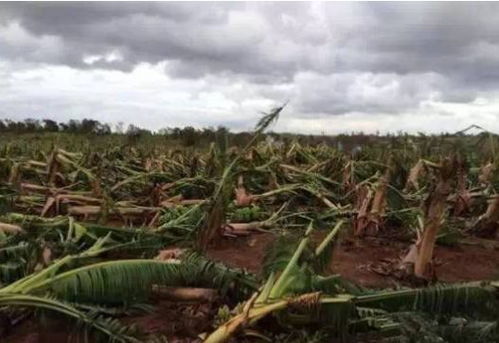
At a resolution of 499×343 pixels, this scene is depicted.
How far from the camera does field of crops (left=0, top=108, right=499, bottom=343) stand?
9.58 ft

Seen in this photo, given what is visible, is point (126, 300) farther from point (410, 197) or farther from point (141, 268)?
point (410, 197)

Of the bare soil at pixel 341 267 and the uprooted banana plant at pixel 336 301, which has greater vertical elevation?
the uprooted banana plant at pixel 336 301

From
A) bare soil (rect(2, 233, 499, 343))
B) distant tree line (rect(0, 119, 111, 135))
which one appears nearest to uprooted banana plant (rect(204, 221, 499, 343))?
bare soil (rect(2, 233, 499, 343))

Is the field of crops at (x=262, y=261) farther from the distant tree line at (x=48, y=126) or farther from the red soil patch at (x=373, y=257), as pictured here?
the distant tree line at (x=48, y=126)

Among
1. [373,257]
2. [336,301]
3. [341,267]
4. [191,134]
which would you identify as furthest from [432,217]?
[191,134]

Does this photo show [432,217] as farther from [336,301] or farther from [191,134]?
[191,134]

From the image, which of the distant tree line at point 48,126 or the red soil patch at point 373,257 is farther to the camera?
the distant tree line at point 48,126

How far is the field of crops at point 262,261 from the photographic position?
115 inches

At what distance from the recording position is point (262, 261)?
356 centimetres

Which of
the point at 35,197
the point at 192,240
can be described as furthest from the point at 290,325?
the point at 35,197

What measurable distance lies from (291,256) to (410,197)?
3.59 meters

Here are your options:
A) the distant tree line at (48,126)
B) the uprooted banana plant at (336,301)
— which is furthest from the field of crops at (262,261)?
the distant tree line at (48,126)

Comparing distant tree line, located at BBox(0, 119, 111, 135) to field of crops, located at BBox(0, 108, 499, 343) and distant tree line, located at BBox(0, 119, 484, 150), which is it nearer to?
distant tree line, located at BBox(0, 119, 484, 150)

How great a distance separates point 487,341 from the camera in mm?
2633
